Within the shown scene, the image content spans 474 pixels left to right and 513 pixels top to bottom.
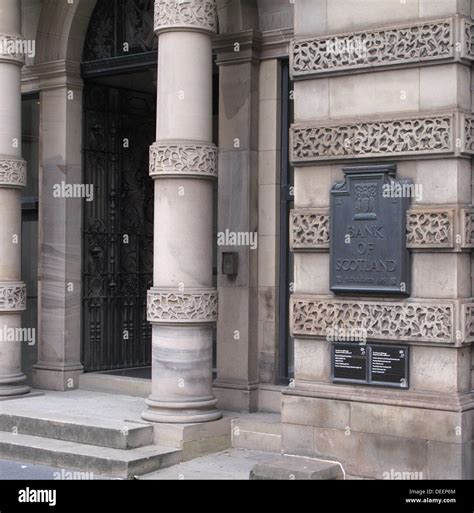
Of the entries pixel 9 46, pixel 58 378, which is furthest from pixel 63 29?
pixel 58 378

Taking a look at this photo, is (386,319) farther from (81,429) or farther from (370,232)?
(81,429)

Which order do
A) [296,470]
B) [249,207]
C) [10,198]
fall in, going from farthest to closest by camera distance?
[10,198] < [249,207] < [296,470]

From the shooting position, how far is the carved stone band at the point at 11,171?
14.9 metres

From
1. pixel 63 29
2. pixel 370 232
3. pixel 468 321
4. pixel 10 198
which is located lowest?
pixel 468 321

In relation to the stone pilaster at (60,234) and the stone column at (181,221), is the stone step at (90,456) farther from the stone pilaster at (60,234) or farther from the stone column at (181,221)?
the stone pilaster at (60,234)

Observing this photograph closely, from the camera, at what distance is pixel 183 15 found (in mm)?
12297

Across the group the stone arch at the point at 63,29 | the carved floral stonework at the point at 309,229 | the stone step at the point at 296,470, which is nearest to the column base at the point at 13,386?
the stone arch at the point at 63,29

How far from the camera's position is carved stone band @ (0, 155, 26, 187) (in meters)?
14.9

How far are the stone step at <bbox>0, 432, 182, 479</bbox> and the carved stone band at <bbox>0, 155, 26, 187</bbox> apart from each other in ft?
13.4

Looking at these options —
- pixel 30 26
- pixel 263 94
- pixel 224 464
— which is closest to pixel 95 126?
pixel 30 26

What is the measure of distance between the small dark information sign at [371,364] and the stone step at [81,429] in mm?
2562

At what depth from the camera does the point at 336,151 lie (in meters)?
11.3

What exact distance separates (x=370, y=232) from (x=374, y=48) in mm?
2031
